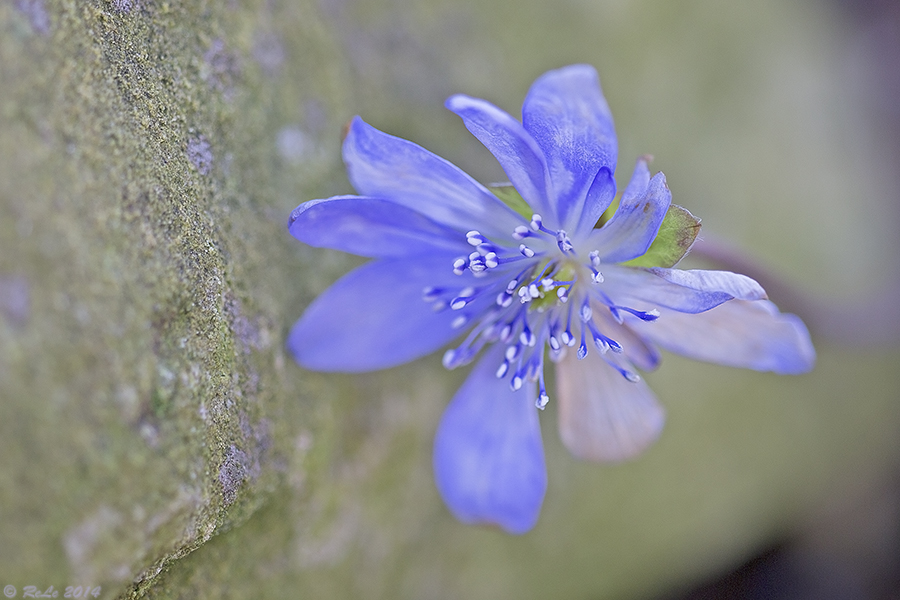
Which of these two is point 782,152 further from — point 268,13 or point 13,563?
point 13,563

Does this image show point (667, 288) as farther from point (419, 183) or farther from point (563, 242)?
point (419, 183)

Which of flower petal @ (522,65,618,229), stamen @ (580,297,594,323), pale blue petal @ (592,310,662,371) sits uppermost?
flower petal @ (522,65,618,229)

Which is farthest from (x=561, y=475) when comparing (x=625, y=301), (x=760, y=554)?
(x=760, y=554)

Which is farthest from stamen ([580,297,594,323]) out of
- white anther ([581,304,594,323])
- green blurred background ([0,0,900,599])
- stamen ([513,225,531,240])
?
green blurred background ([0,0,900,599])

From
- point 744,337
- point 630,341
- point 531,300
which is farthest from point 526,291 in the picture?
point 744,337

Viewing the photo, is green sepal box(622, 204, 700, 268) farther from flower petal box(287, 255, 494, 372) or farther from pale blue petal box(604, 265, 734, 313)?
flower petal box(287, 255, 494, 372)

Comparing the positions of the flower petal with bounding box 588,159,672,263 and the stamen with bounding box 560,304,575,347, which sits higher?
the flower petal with bounding box 588,159,672,263
